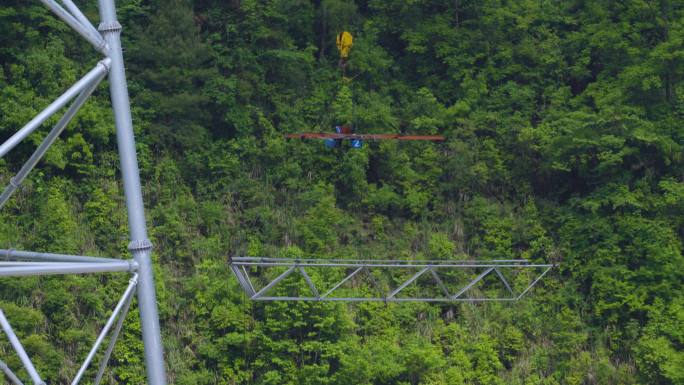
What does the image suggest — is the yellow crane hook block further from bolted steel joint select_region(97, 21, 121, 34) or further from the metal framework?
the metal framework

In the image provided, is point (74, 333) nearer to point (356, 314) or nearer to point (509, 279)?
point (356, 314)

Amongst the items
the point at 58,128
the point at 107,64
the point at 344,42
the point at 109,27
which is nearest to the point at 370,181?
the point at 344,42

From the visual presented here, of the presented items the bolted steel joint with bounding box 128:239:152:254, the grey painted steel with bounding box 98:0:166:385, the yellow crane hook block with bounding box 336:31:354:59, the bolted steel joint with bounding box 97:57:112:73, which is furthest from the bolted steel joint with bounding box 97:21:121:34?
the yellow crane hook block with bounding box 336:31:354:59

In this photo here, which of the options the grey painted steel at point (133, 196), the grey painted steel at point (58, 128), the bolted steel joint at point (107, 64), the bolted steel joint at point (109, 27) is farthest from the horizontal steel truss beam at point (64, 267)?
the bolted steel joint at point (109, 27)

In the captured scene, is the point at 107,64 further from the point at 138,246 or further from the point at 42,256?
the point at 42,256

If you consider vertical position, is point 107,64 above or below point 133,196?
above

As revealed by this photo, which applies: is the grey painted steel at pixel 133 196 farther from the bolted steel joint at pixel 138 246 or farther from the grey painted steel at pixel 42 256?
the grey painted steel at pixel 42 256

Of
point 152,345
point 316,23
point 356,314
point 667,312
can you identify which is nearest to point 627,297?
point 667,312
